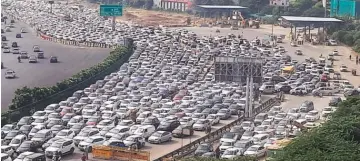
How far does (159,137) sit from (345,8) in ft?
118

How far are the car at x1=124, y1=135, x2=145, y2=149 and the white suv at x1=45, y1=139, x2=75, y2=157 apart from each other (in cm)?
127

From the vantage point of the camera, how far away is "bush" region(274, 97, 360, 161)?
1123 centimetres

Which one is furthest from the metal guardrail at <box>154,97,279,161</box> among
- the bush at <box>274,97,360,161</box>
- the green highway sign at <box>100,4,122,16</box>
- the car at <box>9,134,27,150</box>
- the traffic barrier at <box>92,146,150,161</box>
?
the green highway sign at <box>100,4,122,16</box>

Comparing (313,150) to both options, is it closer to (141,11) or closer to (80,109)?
(80,109)

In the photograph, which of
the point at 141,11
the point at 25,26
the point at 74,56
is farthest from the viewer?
the point at 141,11

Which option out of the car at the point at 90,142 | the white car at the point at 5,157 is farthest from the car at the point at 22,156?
the car at the point at 90,142

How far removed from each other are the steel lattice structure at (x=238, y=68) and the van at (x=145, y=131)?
2674 mm

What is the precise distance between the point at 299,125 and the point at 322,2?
3844 centimetres

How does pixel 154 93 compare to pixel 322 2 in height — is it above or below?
below

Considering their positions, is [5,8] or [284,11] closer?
[284,11]

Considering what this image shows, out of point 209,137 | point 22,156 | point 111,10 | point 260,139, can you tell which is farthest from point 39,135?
point 111,10

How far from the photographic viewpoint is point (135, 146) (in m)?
15.5

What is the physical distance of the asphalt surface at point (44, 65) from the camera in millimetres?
25016

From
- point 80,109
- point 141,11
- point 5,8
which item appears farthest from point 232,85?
point 5,8
